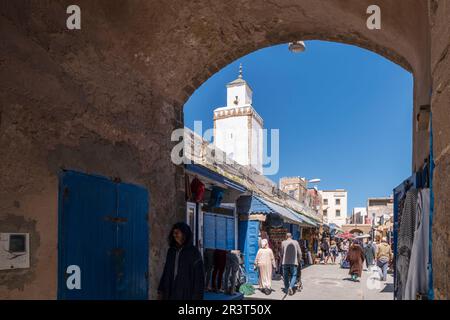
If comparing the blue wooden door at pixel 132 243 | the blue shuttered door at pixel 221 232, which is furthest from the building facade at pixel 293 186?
the blue wooden door at pixel 132 243

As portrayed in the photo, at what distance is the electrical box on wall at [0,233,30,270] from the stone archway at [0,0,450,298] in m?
0.08

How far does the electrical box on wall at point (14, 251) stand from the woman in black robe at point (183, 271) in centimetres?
168

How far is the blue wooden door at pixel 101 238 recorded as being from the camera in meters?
3.93

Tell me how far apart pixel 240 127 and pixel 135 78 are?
27.1 meters

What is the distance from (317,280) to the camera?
553 inches

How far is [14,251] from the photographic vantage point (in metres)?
3.33

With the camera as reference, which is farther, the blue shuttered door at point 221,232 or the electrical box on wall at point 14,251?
the blue shuttered door at point 221,232

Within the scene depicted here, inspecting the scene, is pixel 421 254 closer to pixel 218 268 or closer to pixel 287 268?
pixel 218 268

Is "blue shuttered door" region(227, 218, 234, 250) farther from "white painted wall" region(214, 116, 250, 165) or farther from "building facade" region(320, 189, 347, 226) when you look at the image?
"building facade" region(320, 189, 347, 226)

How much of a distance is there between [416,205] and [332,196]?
80.3 m

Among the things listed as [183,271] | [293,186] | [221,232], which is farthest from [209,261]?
[293,186]

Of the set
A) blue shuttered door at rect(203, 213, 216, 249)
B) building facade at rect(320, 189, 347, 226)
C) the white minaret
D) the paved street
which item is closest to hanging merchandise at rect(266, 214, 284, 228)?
the paved street

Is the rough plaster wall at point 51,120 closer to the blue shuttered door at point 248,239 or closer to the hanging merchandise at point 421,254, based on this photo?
the hanging merchandise at point 421,254
